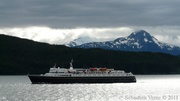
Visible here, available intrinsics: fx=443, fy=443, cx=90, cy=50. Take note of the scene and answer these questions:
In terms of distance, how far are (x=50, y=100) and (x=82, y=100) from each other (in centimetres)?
929

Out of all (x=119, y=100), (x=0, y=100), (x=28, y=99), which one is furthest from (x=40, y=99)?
(x=119, y=100)

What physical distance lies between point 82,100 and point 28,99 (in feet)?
53.3

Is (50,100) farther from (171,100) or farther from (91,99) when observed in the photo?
(171,100)

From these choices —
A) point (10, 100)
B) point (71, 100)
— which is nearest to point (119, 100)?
point (71, 100)

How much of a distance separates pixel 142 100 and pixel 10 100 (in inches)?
1485

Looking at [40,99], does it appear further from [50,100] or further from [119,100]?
[119,100]

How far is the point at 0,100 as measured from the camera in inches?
4993

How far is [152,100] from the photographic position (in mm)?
125312

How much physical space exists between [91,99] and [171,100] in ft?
76.8

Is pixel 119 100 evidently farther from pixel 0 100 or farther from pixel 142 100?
pixel 0 100

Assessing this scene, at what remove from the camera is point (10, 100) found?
127 metres

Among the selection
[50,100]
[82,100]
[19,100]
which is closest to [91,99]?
[82,100]

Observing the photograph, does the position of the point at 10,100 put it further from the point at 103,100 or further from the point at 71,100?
the point at 103,100

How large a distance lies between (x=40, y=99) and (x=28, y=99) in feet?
11.6
